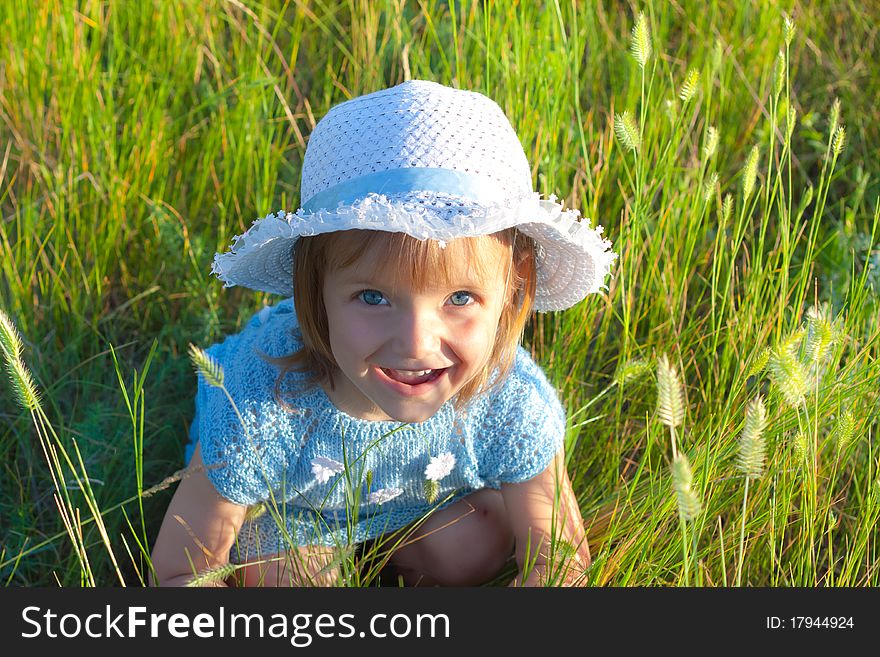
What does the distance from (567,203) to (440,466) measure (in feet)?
2.54

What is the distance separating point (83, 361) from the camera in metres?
2.25

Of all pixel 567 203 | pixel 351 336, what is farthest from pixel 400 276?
pixel 567 203

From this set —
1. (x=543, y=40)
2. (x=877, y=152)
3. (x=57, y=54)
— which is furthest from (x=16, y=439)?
(x=877, y=152)

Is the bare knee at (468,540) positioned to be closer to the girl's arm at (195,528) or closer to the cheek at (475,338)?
the girl's arm at (195,528)

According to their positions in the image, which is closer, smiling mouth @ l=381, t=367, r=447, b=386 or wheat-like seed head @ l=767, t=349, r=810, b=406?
wheat-like seed head @ l=767, t=349, r=810, b=406

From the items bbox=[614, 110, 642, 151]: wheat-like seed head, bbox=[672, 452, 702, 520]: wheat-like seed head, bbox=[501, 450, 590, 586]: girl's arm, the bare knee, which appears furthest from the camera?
the bare knee

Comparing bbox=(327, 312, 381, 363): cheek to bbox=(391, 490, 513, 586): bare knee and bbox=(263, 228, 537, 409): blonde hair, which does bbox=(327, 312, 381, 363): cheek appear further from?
bbox=(391, 490, 513, 586): bare knee

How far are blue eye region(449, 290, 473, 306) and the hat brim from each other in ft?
0.43

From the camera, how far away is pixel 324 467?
1.74m

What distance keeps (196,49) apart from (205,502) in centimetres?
141

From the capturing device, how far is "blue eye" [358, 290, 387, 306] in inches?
59.3

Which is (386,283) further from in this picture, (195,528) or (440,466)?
(195,528)

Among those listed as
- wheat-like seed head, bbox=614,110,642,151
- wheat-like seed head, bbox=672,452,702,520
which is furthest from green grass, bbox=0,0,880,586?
wheat-like seed head, bbox=672,452,702,520

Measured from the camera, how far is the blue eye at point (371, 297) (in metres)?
1.51
